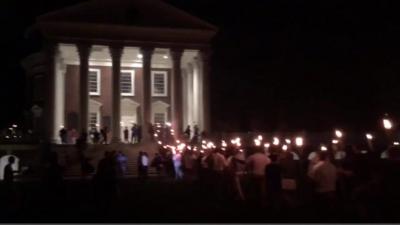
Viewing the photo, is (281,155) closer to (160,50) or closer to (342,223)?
(342,223)

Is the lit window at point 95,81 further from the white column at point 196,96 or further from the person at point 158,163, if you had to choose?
the person at point 158,163

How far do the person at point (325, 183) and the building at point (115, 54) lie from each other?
31515 millimetres

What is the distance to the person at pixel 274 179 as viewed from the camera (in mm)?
16438

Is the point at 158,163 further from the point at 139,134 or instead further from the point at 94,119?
the point at 94,119

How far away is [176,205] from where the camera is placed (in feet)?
64.8

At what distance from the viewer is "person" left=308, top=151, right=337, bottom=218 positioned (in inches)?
567

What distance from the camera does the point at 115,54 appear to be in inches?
1834

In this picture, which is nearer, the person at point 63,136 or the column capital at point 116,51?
the person at point 63,136

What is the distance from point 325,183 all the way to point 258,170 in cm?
361

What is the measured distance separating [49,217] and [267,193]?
6395mm

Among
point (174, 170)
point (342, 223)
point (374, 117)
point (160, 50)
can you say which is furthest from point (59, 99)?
point (342, 223)

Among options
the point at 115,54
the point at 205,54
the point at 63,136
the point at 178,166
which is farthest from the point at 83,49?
the point at 178,166

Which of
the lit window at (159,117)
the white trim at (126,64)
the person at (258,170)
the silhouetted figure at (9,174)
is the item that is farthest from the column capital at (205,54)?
the person at (258,170)

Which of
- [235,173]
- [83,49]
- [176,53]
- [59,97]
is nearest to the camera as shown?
[235,173]
